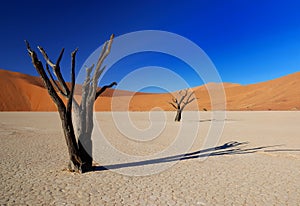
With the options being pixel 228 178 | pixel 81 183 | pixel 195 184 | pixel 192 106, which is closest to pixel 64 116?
pixel 81 183

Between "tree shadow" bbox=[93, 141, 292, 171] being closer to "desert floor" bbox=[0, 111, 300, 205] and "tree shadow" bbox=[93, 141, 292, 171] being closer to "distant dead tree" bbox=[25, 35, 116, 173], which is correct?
"desert floor" bbox=[0, 111, 300, 205]

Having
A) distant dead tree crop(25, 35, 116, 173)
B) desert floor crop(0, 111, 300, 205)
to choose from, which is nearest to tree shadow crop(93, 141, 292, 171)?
desert floor crop(0, 111, 300, 205)

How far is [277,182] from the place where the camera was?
598cm

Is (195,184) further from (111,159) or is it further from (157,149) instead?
(157,149)

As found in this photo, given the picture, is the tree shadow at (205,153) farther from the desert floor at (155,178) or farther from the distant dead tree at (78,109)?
the distant dead tree at (78,109)

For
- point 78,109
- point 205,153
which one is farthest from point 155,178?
point 205,153

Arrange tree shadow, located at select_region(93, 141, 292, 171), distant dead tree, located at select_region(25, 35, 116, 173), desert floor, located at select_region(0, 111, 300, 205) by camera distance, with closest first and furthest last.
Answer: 1. desert floor, located at select_region(0, 111, 300, 205)
2. distant dead tree, located at select_region(25, 35, 116, 173)
3. tree shadow, located at select_region(93, 141, 292, 171)

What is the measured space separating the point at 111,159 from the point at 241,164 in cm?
486

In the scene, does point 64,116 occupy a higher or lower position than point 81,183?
higher

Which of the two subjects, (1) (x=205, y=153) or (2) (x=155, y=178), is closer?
(2) (x=155, y=178)

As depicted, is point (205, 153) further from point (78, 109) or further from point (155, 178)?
point (78, 109)

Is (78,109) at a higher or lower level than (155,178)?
higher

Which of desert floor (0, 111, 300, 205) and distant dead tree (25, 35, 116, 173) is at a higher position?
distant dead tree (25, 35, 116, 173)

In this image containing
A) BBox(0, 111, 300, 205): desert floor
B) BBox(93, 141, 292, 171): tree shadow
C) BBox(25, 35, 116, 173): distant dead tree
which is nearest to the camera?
BBox(0, 111, 300, 205): desert floor
